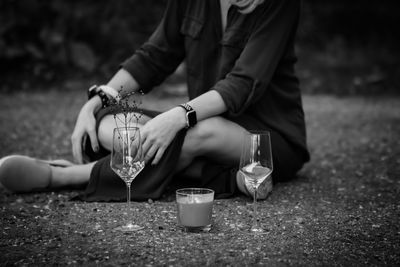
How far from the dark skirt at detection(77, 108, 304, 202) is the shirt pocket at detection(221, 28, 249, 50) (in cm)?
46

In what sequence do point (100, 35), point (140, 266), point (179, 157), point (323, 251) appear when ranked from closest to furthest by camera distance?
point (140, 266) < point (323, 251) < point (179, 157) < point (100, 35)

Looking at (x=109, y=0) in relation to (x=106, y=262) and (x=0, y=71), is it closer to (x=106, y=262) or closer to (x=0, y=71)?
(x=0, y=71)

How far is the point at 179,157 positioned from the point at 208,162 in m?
0.24

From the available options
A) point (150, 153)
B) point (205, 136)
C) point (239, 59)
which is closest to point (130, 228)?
point (150, 153)

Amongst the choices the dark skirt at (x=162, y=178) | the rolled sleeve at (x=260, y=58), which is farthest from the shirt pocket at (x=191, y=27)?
the dark skirt at (x=162, y=178)

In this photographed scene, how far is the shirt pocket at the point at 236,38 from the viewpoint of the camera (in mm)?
3236

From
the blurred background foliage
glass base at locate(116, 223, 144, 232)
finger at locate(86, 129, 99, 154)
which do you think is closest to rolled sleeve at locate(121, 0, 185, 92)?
finger at locate(86, 129, 99, 154)

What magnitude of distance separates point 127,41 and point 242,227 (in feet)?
24.1

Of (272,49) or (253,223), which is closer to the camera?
(253,223)

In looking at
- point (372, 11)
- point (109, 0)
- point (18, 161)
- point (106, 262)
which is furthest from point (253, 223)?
point (372, 11)

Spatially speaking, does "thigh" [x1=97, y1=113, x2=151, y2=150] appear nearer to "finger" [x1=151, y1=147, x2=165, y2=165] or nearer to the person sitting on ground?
the person sitting on ground

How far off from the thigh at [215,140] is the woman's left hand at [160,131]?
170mm

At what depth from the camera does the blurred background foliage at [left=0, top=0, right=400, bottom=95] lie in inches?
344

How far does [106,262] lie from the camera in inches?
83.5
